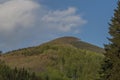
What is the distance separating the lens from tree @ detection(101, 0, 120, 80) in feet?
159

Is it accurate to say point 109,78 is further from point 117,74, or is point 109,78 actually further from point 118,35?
point 118,35

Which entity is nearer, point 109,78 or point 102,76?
point 109,78

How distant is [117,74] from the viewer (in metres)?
47.9

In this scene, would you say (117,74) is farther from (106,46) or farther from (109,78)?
(106,46)

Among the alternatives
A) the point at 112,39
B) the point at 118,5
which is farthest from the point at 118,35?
the point at 118,5

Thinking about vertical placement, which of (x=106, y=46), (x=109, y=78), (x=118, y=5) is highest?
(x=118, y=5)

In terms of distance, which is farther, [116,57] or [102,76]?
[102,76]

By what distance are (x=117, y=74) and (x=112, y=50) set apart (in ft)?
10.5

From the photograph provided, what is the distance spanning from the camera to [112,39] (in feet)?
166

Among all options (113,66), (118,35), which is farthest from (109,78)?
(118,35)

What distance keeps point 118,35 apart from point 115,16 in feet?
9.23

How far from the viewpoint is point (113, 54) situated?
49.8 meters

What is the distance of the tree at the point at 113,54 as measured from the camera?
4852 centimetres

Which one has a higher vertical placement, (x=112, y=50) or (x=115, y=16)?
(x=115, y=16)
